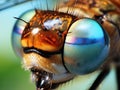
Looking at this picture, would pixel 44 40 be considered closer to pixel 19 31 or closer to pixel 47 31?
pixel 47 31

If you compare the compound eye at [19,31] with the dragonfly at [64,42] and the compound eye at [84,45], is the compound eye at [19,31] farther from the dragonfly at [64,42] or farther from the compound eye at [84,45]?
the compound eye at [84,45]

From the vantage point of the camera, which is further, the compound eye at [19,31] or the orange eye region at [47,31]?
the compound eye at [19,31]

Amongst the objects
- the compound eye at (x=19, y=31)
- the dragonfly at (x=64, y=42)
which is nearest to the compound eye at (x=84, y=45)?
the dragonfly at (x=64, y=42)

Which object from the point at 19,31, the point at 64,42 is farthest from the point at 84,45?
the point at 19,31

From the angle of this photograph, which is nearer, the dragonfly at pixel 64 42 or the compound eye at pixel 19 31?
the dragonfly at pixel 64 42

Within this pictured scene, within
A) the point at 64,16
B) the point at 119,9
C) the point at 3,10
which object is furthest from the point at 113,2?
the point at 3,10

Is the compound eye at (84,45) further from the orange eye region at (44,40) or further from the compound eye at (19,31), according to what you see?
the compound eye at (19,31)

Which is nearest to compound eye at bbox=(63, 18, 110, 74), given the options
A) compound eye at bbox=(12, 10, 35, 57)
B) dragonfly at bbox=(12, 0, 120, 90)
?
dragonfly at bbox=(12, 0, 120, 90)
